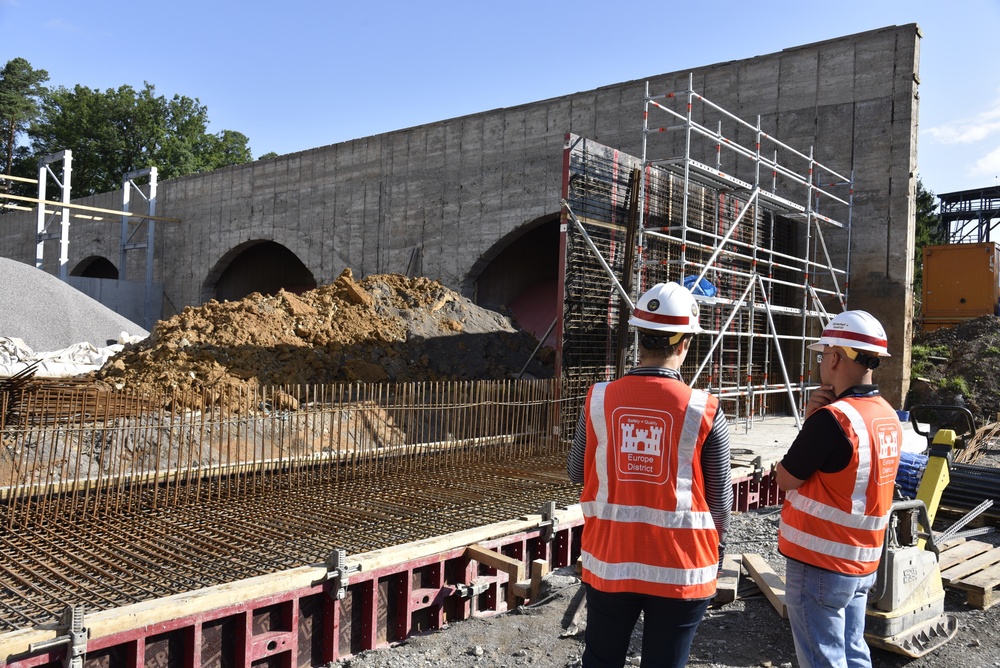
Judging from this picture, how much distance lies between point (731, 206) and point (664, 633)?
12820 millimetres

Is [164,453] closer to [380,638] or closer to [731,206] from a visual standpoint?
[380,638]

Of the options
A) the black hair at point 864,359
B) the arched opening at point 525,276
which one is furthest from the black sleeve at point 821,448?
the arched opening at point 525,276

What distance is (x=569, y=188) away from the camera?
11281mm

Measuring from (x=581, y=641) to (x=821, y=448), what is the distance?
8.02 feet

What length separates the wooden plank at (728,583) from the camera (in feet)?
16.9

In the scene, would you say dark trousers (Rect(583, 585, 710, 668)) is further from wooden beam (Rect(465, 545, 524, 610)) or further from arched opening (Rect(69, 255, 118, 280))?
arched opening (Rect(69, 255, 118, 280))

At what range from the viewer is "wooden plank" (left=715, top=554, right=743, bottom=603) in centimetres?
514

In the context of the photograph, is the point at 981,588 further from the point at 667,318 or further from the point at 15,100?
the point at 15,100

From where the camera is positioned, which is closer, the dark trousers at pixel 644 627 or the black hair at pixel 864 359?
the dark trousers at pixel 644 627

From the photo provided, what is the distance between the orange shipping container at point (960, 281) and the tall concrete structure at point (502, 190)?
211 inches

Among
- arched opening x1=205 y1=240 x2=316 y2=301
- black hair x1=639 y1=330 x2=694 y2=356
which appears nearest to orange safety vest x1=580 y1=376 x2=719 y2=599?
black hair x1=639 y1=330 x2=694 y2=356

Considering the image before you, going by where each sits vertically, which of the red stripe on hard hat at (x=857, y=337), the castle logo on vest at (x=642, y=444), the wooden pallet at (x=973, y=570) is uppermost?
the red stripe on hard hat at (x=857, y=337)

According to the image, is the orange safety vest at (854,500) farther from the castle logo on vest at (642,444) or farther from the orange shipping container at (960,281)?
the orange shipping container at (960,281)

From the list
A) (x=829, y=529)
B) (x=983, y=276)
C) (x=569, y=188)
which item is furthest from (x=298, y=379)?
(x=983, y=276)
